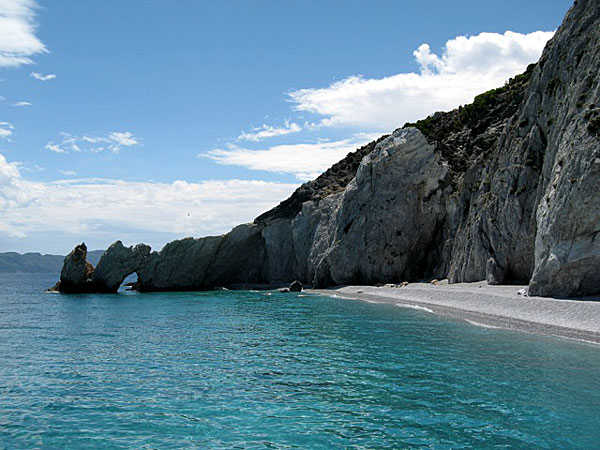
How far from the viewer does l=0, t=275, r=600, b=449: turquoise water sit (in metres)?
12.2

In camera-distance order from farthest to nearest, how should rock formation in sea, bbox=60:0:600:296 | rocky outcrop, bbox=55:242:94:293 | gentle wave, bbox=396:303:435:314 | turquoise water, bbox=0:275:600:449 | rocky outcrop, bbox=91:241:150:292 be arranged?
rocky outcrop, bbox=91:241:150:292
rocky outcrop, bbox=55:242:94:293
gentle wave, bbox=396:303:435:314
rock formation in sea, bbox=60:0:600:296
turquoise water, bbox=0:275:600:449

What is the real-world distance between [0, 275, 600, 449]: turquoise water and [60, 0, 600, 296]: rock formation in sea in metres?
11.5

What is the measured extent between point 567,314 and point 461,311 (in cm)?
896

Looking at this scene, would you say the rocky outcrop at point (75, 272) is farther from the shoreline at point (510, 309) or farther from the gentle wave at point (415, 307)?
the gentle wave at point (415, 307)

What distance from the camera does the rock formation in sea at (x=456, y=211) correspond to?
32.0 m

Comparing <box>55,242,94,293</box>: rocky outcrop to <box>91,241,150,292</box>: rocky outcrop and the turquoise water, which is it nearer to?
<box>91,241,150,292</box>: rocky outcrop

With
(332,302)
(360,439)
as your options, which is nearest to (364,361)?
(360,439)

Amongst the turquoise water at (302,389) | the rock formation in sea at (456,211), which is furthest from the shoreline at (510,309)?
the turquoise water at (302,389)

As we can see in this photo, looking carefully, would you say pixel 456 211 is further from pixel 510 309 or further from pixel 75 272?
pixel 75 272

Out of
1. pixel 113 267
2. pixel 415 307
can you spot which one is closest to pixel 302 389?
pixel 415 307

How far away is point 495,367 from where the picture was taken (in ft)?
62.9

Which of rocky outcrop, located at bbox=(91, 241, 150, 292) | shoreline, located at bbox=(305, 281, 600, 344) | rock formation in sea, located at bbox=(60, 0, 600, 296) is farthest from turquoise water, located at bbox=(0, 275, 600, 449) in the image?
rocky outcrop, located at bbox=(91, 241, 150, 292)

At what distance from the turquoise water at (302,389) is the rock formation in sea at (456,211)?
11534 millimetres

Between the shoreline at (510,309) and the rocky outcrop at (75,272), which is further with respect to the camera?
the rocky outcrop at (75,272)
